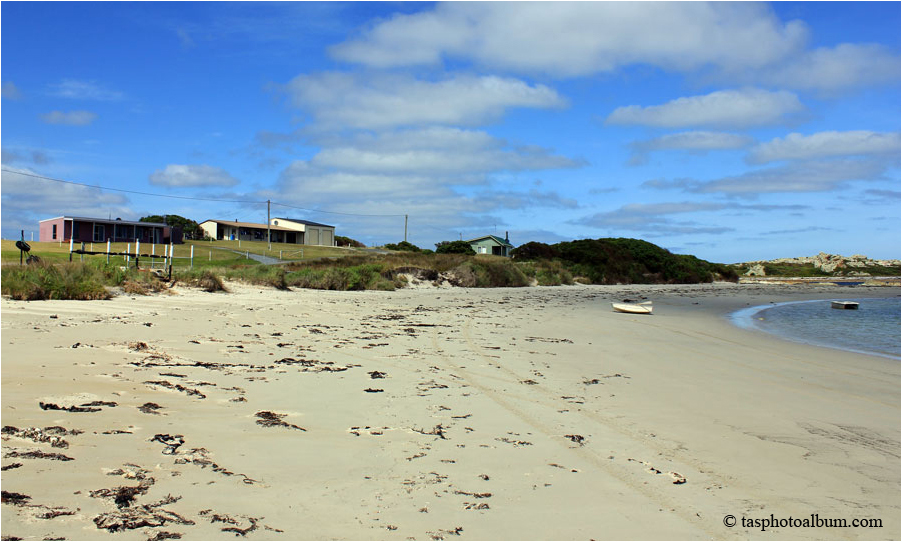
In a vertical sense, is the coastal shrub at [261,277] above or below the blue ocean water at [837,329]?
above

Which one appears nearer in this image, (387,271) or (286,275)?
(286,275)

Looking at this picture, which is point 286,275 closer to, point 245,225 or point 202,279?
point 202,279

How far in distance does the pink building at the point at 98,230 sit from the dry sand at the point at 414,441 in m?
54.3

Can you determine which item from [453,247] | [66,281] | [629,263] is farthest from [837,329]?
[453,247]

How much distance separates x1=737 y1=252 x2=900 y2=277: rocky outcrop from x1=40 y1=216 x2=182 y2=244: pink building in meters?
80.5

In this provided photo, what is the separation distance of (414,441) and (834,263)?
4691 inches

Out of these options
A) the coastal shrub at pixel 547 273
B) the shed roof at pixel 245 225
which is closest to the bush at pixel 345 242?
the shed roof at pixel 245 225

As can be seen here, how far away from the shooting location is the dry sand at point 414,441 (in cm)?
318

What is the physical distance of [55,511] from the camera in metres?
2.93

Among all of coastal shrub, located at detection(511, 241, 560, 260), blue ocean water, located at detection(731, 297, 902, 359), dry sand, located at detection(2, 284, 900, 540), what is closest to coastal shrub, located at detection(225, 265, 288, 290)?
dry sand, located at detection(2, 284, 900, 540)

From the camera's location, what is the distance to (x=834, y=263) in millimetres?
103938

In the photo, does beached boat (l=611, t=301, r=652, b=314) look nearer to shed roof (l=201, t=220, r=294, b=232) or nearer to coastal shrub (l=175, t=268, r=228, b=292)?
coastal shrub (l=175, t=268, r=228, b=292)

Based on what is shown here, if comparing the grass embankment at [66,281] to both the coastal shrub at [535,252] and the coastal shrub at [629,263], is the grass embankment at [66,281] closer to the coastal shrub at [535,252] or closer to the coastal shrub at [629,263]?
the coastal shrub at [629,263]

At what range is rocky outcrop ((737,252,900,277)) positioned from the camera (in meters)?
97.9
